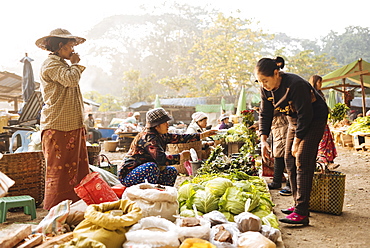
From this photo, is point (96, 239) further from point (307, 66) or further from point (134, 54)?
point (134, 54)

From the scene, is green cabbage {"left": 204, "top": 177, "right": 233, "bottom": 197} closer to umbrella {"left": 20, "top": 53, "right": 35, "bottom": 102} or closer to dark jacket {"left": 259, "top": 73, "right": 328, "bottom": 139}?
dark jacket {"left": 259, "top": 73, "right": 328, "bottom": 139}

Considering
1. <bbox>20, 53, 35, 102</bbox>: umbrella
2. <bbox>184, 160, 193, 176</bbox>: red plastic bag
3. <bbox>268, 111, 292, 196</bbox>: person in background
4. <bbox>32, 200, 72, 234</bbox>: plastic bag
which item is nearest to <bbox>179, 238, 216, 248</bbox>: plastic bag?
<bbox>32, 200, 72, 234</bbox>: plastic bag

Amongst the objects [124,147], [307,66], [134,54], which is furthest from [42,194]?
[134,54]

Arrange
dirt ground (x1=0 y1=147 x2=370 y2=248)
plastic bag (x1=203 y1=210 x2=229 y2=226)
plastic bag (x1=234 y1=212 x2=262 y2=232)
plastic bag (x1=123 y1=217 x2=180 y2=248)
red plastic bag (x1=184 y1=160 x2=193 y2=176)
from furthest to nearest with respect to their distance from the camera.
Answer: red plastic bag (x1=184 y1=160 x2=193 y2=176) → dirt ground (x1=0 y1=147 x2=370 y2=248) → plastic bag (x1=203 y1=210 x2=229 y2=226) → plastic bag (x1=234 y1=212 x2=262 y2=232) → plastic bag (x1=123 y1=217 x2=180 y2=248)

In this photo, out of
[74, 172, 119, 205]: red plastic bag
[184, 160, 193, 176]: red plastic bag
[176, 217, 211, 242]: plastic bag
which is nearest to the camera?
[176, 217, 211, 242]: plastic bag

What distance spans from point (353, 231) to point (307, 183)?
694 mm

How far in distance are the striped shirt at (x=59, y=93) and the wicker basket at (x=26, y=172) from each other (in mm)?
871

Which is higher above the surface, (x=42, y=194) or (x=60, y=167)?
(x=60, y=167)

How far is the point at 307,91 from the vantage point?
10.8 ft

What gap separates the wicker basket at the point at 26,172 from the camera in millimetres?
4336

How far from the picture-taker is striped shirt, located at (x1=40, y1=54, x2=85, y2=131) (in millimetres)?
3762

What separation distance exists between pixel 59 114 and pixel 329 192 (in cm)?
334

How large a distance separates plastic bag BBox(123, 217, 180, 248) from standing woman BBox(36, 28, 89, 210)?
1.91 m

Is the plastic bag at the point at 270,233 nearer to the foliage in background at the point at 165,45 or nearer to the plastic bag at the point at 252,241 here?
the plastic bag at the point at 252,241
